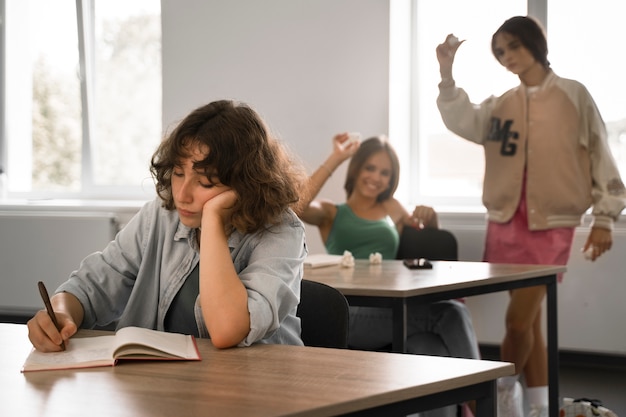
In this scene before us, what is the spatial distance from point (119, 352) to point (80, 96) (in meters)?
4.84

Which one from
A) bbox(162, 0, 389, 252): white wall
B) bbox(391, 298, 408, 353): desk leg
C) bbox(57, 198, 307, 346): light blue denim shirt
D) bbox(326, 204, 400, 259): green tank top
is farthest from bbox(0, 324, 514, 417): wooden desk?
bbox(162, 0, 389, 252): white wall

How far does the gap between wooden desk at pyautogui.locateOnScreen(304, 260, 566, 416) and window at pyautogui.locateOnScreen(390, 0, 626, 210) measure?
1708 millimetres

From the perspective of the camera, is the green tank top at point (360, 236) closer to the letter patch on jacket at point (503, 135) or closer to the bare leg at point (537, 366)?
the letter patch on jacket at point (503, 135)

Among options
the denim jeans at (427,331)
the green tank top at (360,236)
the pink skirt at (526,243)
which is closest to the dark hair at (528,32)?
the pink skirt at (526,243)

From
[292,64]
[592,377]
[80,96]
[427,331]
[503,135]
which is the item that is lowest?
[592,377]

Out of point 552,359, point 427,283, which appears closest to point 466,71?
point 552,359

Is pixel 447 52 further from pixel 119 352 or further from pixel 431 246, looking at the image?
pixel 119 352

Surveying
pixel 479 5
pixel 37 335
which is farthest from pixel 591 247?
pixel 37 335

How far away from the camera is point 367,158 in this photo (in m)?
4.09

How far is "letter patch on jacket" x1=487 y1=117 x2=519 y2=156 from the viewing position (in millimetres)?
4023

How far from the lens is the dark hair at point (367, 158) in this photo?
407 centimetres

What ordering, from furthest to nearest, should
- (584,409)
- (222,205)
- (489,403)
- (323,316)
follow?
(584,409) → (323,316) → (222,205) → (489,403)

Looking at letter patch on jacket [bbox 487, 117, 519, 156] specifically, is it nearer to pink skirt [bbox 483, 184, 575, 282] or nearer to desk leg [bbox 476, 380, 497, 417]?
pink skirt [bbox 483, 184, 575, 282]

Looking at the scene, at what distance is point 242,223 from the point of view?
6.24 feet
